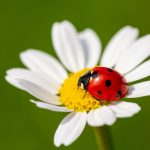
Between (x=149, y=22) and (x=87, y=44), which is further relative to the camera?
(x=149, y=22)

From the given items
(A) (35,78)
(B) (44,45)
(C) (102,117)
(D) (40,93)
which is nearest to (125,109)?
(C) (102,117)

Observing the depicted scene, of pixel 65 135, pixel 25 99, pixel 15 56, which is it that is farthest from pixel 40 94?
pixel 15 56

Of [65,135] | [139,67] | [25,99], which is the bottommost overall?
[65,135]

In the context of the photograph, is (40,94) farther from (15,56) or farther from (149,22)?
(149,22)

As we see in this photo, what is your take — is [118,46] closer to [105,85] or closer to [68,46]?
[68,46]

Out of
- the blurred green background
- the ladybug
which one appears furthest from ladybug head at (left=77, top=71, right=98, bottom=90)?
→ the blurred green background

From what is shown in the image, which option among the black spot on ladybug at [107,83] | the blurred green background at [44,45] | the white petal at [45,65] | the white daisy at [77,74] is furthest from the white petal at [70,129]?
the blurred green background at [44,45]

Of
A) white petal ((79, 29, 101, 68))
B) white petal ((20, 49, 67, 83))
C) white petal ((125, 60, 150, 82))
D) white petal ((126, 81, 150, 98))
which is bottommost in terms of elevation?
white petal ((126, 81, 150, 98))

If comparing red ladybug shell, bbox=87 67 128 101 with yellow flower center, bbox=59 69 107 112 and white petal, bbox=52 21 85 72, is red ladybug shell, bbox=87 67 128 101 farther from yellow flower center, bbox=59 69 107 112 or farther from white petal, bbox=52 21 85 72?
white petal, bbox=52 21 85 72
